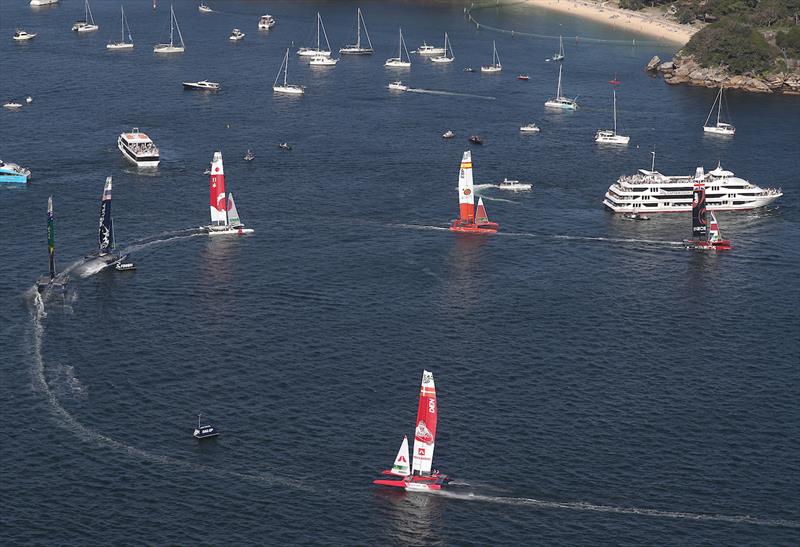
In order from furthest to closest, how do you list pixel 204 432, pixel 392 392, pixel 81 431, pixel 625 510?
pixel 392 392
pixel 81 431
pixel 204 432
pixel 625 510

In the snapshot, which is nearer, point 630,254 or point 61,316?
point 61,316

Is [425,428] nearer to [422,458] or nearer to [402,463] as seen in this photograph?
[422,458]

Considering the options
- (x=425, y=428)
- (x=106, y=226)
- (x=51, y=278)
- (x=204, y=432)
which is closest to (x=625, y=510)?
(x=425, y=428)

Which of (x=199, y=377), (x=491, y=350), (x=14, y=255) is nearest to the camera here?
(x=199, y=377)

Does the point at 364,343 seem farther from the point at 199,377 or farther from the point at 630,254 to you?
the point at 630,254

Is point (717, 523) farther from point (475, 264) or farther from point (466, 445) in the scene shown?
point (475, 264)

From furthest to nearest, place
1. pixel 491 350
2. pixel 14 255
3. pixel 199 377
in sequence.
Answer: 1. pixel 14 255
2. pixel 491 350
3. pixel 199 377

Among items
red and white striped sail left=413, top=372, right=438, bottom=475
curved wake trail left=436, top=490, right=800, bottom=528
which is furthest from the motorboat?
curved wake trail left=436, top=490, right=800, bottom=528

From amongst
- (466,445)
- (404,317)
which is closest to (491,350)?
(404,317)
